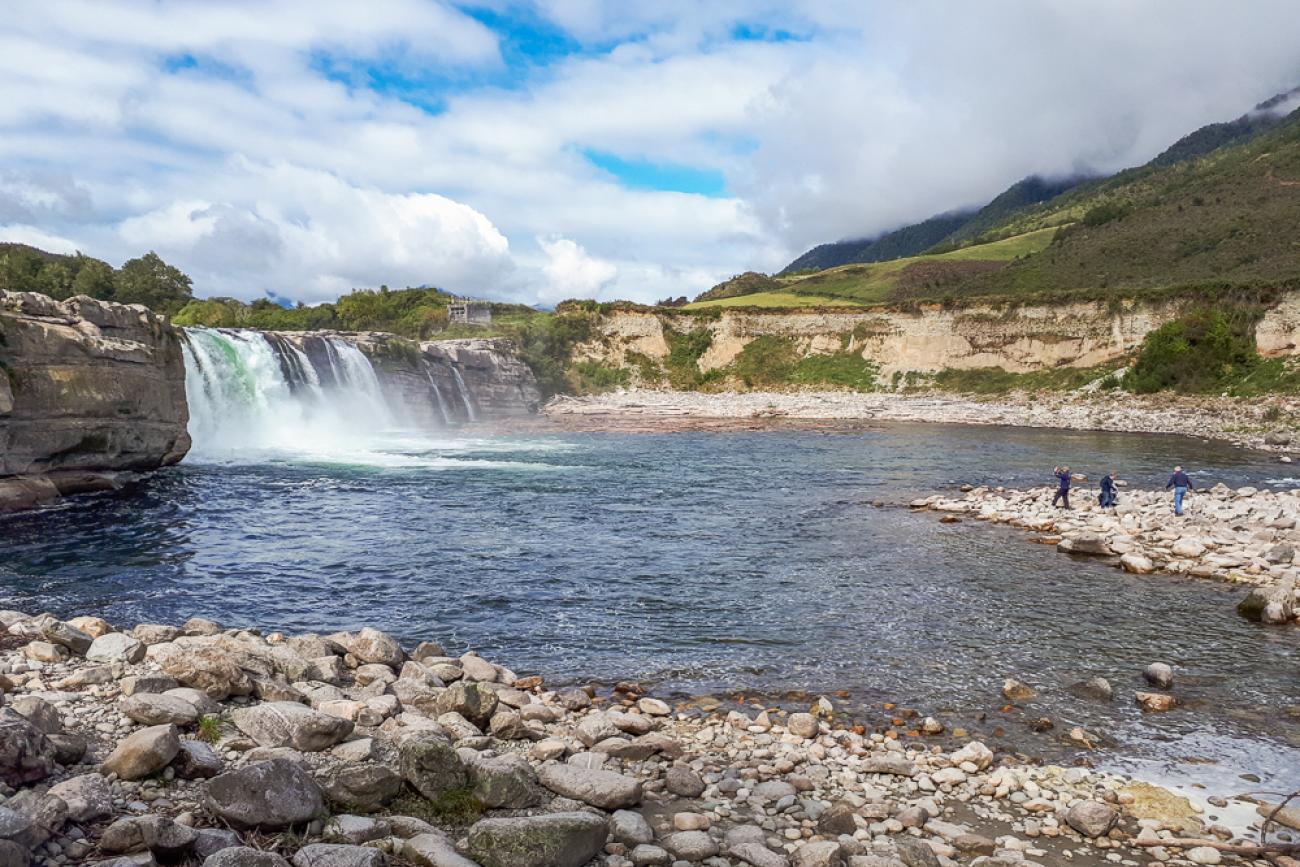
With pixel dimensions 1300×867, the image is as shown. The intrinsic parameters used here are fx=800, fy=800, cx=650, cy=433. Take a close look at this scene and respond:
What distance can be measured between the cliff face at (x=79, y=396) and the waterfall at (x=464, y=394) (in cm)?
3897

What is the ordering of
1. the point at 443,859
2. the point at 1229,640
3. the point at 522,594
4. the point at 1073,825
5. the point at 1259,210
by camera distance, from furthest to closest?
the point at 1259,210
the point at 522,594
the point at 1229,640
the point at 1073,825
the point at 443,859

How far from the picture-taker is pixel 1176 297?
229 feet

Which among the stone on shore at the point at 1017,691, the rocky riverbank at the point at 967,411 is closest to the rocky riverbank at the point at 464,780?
the stone on shore at the point at 1017,691

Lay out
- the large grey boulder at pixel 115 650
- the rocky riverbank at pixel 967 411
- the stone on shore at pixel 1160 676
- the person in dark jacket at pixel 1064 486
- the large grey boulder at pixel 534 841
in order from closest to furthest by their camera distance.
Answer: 1. the large grey boulder at pixel 534 841
2. the large grey boulder at pixel 115 650
3. the stone on shore at pixel 1160 676
4. the person in dark jacket at pixel 1064 486
5. the rocky riverbank at pixel 967 411

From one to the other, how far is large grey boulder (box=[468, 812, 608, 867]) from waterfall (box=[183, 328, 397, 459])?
36416 mm

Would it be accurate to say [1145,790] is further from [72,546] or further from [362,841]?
[72,546]

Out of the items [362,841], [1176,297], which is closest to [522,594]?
[362,841]

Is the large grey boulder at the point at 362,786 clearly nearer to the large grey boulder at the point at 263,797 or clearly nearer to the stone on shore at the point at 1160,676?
the large grey boulder at the point at 263,797

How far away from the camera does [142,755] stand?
6.56 m

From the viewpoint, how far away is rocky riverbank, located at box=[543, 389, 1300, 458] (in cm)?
5066

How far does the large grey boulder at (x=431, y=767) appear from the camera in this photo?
709cm

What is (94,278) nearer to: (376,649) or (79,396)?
(79,396)

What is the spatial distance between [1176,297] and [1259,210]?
114ft

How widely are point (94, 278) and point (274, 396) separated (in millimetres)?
36244
